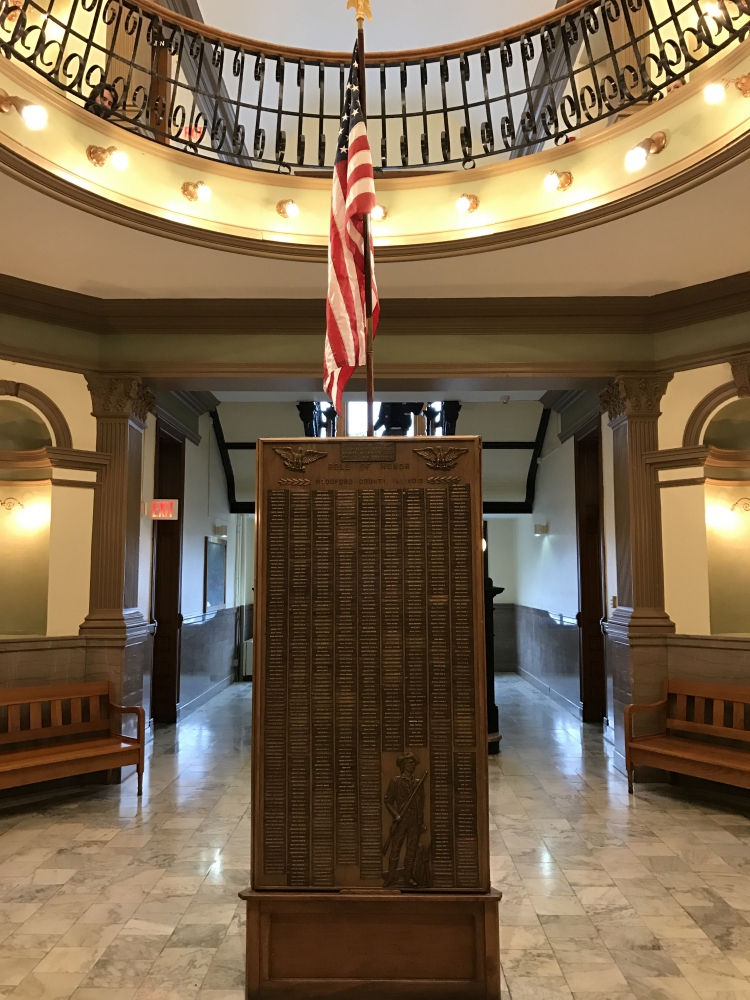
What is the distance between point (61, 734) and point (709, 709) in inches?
207

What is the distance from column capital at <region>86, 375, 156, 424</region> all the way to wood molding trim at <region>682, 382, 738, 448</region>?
4881mm

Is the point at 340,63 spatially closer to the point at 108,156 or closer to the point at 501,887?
the point at 108,156

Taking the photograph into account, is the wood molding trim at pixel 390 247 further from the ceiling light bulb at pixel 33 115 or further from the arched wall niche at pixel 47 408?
the arched wall niche at pixel 47 408

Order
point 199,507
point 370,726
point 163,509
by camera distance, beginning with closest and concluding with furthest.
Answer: point 370,726 → point 163,509 → point 199,507

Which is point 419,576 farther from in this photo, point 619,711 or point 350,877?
point 619,711

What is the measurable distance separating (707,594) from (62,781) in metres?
5.59

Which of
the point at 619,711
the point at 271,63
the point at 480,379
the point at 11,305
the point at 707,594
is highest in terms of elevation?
the point at 271,63

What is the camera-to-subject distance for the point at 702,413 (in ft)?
20.2

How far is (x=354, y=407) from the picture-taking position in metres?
11.1

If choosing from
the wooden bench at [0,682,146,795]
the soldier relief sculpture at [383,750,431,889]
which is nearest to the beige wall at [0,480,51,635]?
the wooden bench at [0,682,146,795]

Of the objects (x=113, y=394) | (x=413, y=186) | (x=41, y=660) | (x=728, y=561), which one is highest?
(x=413, y=186)

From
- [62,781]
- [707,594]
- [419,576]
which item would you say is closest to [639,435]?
[707,594]

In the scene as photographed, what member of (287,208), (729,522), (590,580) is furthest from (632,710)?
(287,208)

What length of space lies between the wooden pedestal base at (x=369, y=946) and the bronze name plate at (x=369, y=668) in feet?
0.23
